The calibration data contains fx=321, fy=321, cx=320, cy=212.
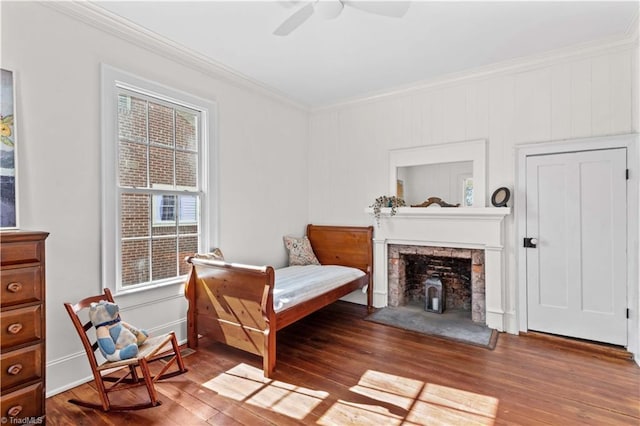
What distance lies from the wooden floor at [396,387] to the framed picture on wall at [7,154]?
4.23 ft

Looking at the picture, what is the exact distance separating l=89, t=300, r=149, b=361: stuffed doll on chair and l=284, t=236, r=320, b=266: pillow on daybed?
2.33 metres

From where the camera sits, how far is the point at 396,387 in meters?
2.35

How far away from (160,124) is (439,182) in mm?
3287

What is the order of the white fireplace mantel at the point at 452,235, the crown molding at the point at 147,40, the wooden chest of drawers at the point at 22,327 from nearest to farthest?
the wooden chest of drawers at the point at 22,327
the crown molding at the point at 147,40
the white fireplace mantel at the point at 452,235

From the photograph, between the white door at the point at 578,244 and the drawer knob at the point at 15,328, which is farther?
the white door at the point at 578,244

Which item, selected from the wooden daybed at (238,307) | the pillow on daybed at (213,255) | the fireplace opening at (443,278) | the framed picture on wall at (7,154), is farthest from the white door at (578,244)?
the framed picture on wall at (7,154)

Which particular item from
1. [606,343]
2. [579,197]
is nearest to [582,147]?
[579,197]

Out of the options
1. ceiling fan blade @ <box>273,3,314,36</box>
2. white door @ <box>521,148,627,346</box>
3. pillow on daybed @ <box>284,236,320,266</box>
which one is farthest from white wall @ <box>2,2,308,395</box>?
white door @ <box>521,148,627,346</box>

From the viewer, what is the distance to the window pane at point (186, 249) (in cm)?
320

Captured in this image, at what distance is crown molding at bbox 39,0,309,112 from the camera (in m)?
2.36

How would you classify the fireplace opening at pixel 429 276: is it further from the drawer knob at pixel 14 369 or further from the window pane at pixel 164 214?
the drawer knob at pixel 14 369

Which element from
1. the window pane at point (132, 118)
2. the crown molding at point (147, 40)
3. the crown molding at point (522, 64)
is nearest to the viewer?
the crown molding at point (147, 40)

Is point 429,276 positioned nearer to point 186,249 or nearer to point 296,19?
point 186,249

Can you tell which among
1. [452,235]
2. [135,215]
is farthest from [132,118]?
[452,235]
